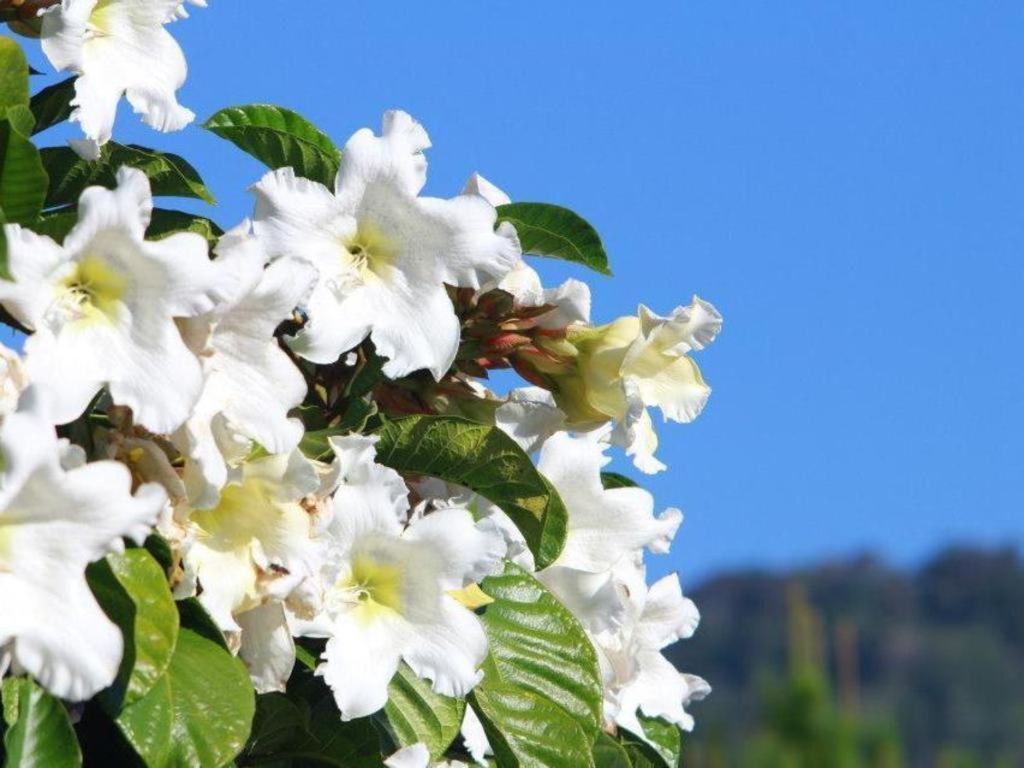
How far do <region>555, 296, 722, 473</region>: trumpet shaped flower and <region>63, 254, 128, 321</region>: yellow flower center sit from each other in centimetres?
40

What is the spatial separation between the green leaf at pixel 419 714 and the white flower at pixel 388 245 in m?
0.22

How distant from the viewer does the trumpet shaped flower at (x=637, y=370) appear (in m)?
1.32

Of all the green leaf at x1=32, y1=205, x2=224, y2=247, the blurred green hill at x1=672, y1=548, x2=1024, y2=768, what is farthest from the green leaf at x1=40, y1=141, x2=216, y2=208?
the blurred green hill at x1=672, y1=548, x2=1024, y2=768

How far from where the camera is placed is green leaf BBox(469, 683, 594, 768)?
1343 millimetres

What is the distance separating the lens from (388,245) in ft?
4.07

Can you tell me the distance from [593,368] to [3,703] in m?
0.49

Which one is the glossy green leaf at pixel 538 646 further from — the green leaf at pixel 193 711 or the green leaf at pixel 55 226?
the green leaf at pixel 55 226

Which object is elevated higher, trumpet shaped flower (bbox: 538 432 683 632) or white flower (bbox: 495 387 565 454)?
white flower (bbox: 495 387 565 454)

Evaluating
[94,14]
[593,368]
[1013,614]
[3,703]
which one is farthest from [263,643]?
[1013,614]

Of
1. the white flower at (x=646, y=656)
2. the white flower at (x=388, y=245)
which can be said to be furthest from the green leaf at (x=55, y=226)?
the white flower at (x=646, y=656)

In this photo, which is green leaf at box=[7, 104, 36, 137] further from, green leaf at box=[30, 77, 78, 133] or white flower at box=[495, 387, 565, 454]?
white flower at box=[495, 387, 565, 454]

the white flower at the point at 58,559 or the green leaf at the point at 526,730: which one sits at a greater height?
the green leaf at the point at 526,730

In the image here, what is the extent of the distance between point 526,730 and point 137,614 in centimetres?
39

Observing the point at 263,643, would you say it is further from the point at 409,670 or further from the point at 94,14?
the point at 94,14
